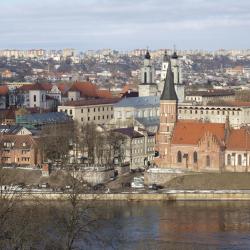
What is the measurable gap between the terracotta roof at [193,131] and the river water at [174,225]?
4600mm

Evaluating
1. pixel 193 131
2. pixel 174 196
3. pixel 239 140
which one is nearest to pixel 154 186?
pixel 174 196

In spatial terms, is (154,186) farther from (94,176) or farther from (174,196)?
(94,176)

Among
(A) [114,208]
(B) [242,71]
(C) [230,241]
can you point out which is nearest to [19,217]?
(C) [230,241]

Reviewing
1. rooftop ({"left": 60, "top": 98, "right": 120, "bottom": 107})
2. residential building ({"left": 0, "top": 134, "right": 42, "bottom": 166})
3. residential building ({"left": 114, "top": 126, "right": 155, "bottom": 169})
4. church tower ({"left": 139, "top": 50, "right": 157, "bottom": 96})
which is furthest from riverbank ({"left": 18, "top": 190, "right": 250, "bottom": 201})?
church tower ({"left": 139, "top": 50, "right": 157, "bottom": 96})

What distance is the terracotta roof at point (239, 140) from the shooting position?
3741 cm

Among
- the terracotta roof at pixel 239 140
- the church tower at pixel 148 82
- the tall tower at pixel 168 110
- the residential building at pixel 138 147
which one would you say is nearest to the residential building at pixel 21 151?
the residential building at pixel 138 147

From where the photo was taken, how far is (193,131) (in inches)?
1512

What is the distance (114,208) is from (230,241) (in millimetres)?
7007

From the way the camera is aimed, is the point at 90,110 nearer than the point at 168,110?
No

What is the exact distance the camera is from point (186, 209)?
3250 centimetres

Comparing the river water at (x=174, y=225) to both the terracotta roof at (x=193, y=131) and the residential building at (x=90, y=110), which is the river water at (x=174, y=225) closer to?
the terracotta roof at (x=193, y=131)

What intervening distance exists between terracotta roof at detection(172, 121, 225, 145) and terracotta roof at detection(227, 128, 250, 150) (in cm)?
39

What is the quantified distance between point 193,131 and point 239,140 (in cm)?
199

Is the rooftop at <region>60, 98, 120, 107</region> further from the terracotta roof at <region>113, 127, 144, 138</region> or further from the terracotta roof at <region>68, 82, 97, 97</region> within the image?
the terracotta roof at <region>113, 127, 144, 138</region>
